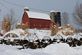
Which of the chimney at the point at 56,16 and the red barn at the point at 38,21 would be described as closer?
the red barn at the point at 38,21

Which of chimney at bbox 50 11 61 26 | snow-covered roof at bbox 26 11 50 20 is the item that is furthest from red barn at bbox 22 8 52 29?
chimney at bbox 50 11 61 26

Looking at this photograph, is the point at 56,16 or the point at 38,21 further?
the point at 56,16

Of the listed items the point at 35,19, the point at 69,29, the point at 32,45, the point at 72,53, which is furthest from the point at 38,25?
the point at 72,53

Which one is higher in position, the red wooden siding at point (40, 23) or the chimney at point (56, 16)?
the chimney at point (56, 16)

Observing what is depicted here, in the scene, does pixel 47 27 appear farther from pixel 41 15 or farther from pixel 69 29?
pixel 69 29

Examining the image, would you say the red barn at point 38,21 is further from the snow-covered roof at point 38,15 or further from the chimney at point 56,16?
the chimney at point 56,16

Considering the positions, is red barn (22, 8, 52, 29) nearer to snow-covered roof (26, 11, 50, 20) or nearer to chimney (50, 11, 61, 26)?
snow-covered roof (26, 11, 50, 20)

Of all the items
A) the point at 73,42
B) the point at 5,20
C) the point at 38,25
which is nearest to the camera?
the point at 73,42

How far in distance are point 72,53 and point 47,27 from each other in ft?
206

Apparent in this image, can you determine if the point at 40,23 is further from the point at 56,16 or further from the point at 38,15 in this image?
the point at 56,16

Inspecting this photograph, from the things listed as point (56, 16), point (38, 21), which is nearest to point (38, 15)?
point (38, 21)

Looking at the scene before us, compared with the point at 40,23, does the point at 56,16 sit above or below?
above

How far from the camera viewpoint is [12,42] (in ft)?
79.7

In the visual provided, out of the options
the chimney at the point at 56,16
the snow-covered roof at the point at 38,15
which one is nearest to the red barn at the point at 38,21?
the snow-covered roof at the point at 38,15
